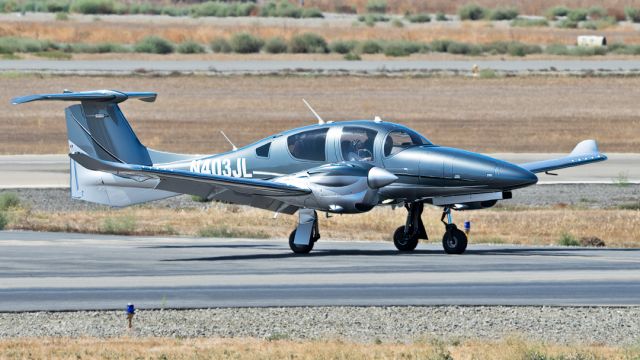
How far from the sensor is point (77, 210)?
33.2 m

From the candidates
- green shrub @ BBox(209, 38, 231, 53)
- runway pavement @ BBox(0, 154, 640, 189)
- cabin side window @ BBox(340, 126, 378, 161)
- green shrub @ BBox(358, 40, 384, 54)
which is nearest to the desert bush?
green shrub @ BBox(209, 38, 231, 53)

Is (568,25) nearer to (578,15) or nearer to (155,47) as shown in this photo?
(578,15)

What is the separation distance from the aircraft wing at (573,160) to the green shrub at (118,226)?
8.56 meters

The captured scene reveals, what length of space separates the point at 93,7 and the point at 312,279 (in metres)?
132

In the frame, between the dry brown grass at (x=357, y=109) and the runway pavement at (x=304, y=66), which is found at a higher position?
the runway pavement at (x=304, y=66)

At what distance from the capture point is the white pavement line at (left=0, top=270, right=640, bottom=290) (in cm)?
1978

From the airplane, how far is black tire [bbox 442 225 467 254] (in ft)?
0.06

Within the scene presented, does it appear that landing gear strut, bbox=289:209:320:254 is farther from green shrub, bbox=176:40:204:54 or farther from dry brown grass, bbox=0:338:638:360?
green shrub, bbox=176:40:204:54

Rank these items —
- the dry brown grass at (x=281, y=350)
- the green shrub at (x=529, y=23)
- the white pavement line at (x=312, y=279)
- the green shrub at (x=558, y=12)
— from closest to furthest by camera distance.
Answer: the dry brown grass at (x=281, y=350)
the white pavement line at (x=312, y=279)
the green shrub at (x=529, y=23)
the green shrub at (x=558, y=12)

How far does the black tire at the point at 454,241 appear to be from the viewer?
23.5m

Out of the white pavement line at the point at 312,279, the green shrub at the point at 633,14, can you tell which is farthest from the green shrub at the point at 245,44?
the white pavement line at the point at 312,279

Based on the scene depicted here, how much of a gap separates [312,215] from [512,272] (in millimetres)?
4186

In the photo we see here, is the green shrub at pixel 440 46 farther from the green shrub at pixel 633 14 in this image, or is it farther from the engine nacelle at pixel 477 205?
the engine nacelle at pixel 477 205

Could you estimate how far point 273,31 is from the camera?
117 metres
